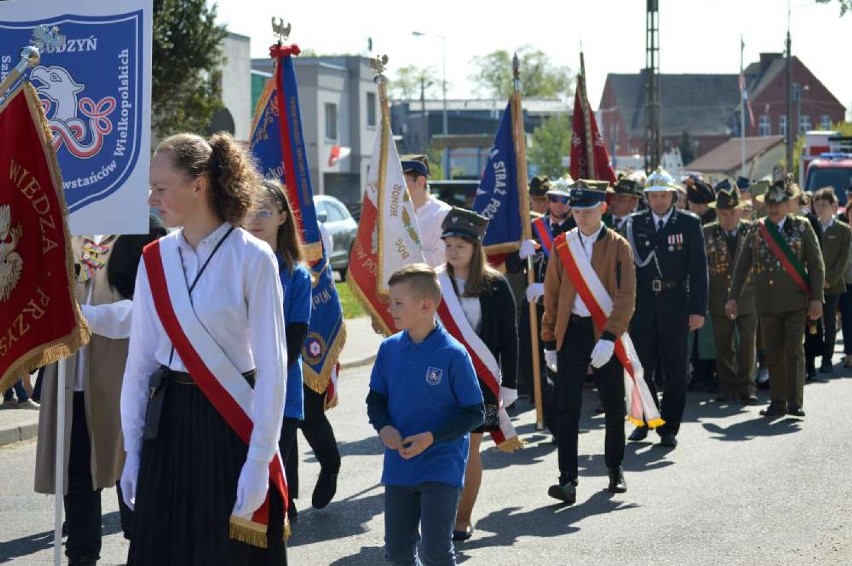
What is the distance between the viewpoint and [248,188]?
4441 millimetres

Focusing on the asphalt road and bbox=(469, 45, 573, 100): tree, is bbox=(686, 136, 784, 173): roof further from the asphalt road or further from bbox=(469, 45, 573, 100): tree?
the asphalt road

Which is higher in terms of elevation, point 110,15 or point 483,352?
point 110,15

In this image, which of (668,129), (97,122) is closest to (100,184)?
(97,122)

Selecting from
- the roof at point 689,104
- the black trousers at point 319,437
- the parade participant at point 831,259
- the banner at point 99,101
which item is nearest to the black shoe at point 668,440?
the black trousers at point 319,437

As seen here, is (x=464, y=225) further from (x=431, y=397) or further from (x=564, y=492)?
(x=564, y=492)

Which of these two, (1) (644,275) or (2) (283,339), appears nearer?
(2) (283,339)

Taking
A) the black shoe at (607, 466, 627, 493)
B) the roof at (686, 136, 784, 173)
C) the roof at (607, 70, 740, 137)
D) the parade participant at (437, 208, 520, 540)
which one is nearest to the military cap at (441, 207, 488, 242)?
the parade participant at (437, 208, 520, 540)

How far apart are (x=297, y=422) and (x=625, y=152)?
124 m

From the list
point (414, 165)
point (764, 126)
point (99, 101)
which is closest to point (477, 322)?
point (99, 101)

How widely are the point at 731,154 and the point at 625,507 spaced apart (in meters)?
102

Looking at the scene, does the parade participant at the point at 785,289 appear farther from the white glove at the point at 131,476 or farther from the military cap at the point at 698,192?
the white glove at the point at 131,476

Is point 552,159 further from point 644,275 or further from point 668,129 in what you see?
point 644,275

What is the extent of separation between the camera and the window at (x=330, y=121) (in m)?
63.4

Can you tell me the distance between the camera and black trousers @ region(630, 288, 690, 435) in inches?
413
